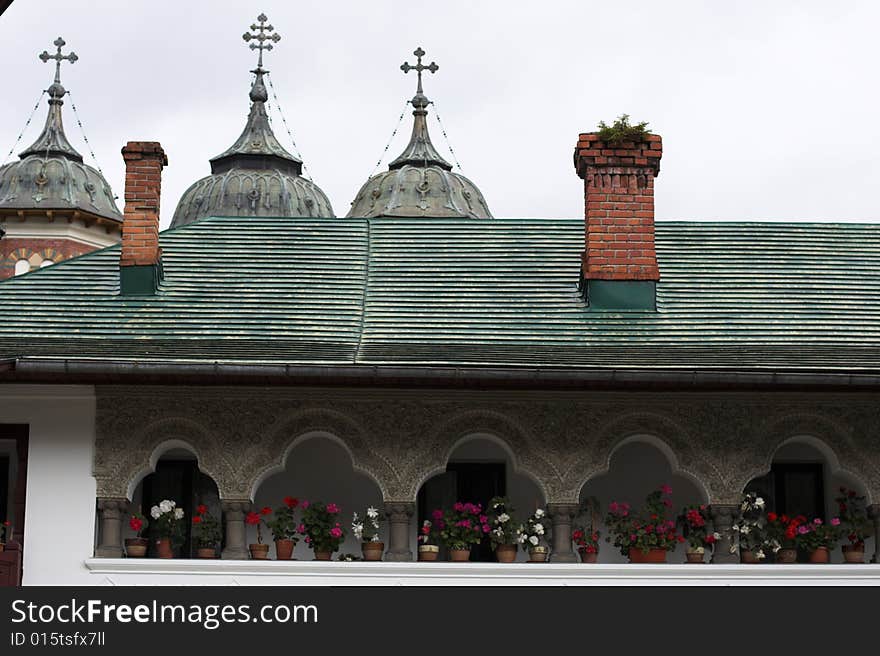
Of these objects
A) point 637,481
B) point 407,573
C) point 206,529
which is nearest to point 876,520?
point 637,481

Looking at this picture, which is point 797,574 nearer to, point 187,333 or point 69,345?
point 187,333

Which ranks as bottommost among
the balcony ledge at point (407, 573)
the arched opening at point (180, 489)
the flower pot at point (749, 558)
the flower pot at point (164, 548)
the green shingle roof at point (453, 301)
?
the balcony ledge at point (407, 573)

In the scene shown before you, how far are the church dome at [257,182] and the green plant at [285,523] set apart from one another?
1670 cm

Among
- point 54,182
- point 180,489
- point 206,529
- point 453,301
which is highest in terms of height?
point 54,182

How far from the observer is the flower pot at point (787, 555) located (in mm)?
12406

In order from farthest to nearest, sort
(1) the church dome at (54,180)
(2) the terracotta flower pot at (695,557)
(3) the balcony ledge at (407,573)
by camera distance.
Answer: (1) the church dome at (54,180) < (2) the terracotta flower pot at (695,557) < (3) the balcony ledge at (407,573)

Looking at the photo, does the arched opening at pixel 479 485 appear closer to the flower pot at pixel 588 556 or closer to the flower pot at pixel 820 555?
the flower pot at pixel 588 556

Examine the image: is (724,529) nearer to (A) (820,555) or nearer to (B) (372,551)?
(A) (820,555)

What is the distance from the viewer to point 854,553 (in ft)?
40.7

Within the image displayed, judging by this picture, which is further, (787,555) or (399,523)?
(787,555)

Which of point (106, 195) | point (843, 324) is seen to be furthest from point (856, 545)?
point (106, 195)

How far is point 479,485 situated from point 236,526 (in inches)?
89.6

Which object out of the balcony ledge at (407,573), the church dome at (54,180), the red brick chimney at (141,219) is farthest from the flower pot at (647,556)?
the church dome at (54,180)
